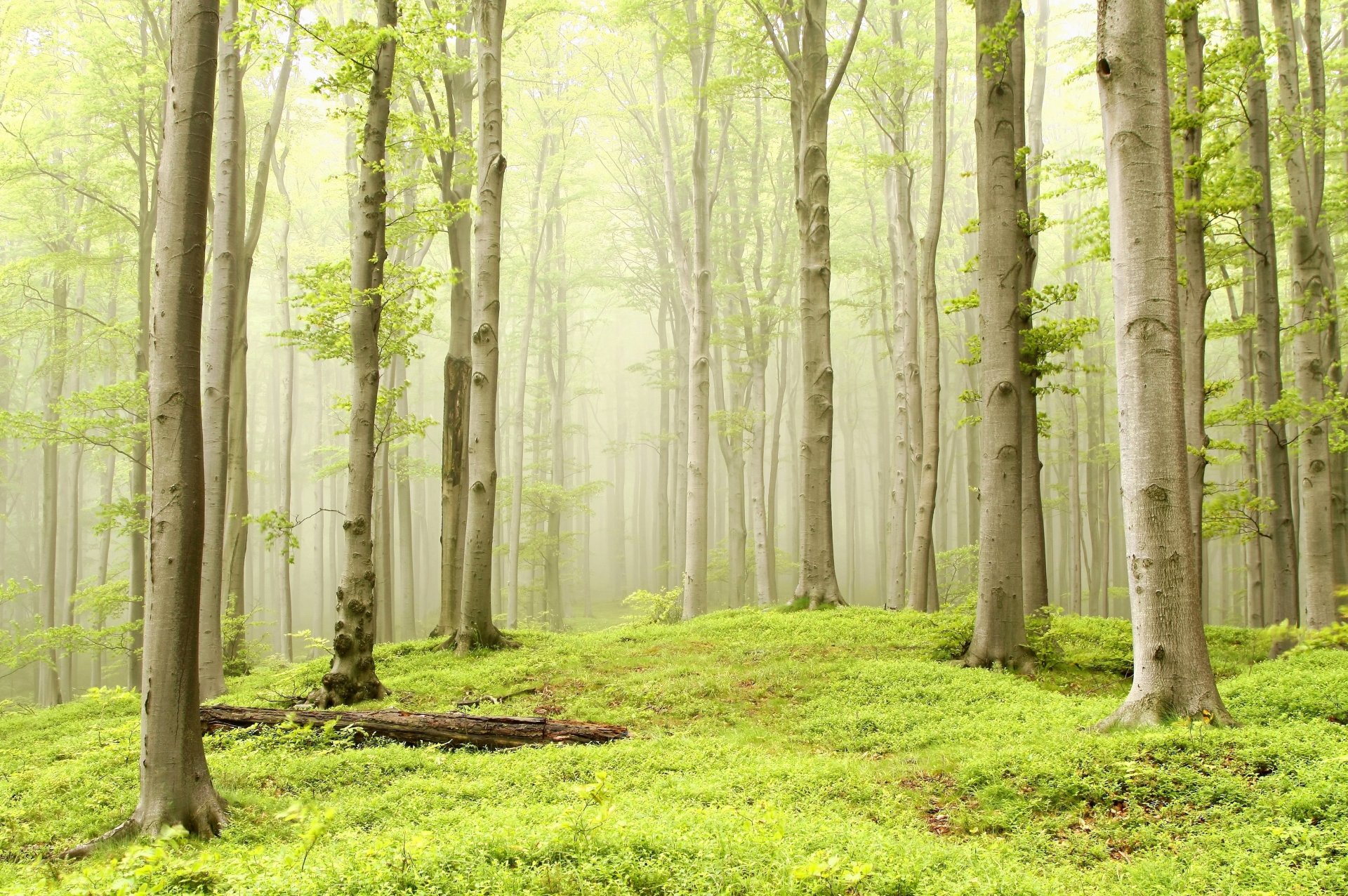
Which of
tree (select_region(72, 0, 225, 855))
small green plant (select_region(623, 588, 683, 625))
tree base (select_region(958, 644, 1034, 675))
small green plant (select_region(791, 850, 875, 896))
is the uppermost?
tree (select_region(72, 0, 225, 855))

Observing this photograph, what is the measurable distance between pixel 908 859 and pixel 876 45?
15.0m

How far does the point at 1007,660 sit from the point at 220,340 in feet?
34.3

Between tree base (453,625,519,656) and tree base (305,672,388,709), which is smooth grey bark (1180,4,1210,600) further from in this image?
tree base (305,672,388,709)

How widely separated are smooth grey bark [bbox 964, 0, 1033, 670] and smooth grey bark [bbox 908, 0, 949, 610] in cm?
468

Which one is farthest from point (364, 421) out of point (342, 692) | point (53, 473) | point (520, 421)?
point (53, 473)

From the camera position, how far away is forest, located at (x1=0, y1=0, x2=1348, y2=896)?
416 centimetres

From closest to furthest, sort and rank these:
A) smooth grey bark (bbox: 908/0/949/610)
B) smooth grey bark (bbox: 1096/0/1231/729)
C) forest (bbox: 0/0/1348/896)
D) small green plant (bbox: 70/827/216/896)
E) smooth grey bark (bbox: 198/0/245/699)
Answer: small green plant (bbox: 70/827/216/896) < forest (bbox: 0/0/1348/896) < smooth grey bark (bbox: 1096/0/1231/729) < smooth grey bark (bbox: 198/0/245/699) < smooth grey bark (bbox: 908/0/949/610)

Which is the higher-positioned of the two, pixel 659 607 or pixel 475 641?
pixel 475 641

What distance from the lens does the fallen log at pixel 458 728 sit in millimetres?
6480

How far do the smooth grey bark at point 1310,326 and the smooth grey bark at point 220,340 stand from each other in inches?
514

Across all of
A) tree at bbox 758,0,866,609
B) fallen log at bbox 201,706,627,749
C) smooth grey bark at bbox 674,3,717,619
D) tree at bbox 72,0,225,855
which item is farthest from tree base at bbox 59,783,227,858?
smooth grey bark at bbox 674,3,717,619

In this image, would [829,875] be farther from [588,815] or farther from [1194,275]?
[1194,275]

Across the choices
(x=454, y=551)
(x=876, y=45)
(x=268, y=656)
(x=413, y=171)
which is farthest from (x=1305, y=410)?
(x=268, y=656)

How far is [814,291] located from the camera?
1242cm
